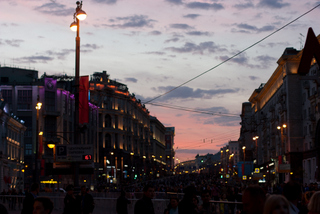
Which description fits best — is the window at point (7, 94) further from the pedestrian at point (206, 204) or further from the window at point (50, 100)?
the pedestrian at point (206, 204)

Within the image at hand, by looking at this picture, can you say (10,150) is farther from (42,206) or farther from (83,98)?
(42,206)

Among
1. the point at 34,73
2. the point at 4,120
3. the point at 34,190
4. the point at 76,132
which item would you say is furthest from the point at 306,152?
the point at 34,190

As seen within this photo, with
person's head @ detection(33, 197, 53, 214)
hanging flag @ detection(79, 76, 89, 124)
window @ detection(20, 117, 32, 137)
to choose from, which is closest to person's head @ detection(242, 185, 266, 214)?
person's head @ detection(33, 197, 53, 214)

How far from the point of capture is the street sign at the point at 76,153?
1967cm

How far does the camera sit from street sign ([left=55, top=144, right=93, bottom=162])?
1967cm

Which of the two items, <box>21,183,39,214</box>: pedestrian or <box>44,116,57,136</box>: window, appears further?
<box>44,116,57,136</box>: window

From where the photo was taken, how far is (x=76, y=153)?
780 inches

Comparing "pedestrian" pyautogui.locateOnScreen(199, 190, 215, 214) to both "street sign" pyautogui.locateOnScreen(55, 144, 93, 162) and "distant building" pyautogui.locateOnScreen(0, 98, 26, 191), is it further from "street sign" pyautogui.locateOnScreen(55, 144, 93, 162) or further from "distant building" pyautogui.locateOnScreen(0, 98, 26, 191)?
"distant building" pyautogui.locateOnScreen(0, 98, 26, 191)

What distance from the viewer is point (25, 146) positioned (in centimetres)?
8350

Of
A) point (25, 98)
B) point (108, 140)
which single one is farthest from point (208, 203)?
point (108, 140)

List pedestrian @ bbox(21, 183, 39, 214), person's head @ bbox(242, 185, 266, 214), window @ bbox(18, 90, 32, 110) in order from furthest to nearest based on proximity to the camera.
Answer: window @ bbox(18, 90, 32, 110)
pedestrian @ bbox(21, 183, 39, 214)
person's head @ bbox(242, 185, 266, 214)

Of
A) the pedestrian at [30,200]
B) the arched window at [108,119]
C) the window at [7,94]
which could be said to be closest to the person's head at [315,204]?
the pedestrian at [30,200]

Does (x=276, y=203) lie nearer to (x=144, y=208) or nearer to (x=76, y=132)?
(x=144, y=208)

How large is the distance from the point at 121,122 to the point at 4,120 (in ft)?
212
